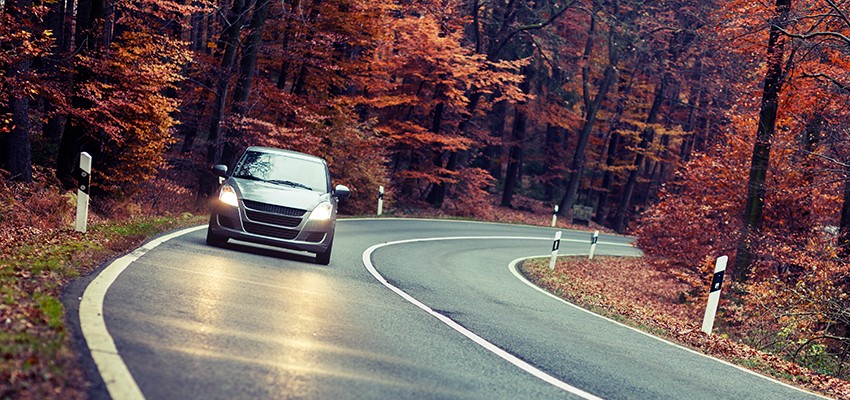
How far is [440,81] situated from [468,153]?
11.0 meters

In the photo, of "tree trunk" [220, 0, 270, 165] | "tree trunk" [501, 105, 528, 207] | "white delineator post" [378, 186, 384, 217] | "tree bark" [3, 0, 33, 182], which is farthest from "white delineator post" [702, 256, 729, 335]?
"tree trunk" [501, 105, 528, 207]

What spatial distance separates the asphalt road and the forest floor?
0.33m

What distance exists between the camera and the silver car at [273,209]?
12.0 metres

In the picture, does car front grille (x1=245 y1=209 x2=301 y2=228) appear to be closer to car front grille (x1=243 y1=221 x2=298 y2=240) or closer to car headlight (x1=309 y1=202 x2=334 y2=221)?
car front grille (x1=243 y1=221 x2=298 y2=240)

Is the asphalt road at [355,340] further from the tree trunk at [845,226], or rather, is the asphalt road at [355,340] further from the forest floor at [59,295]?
the tree trunk at [845,226]

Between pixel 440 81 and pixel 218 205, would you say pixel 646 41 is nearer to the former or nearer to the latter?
pixel 440 81

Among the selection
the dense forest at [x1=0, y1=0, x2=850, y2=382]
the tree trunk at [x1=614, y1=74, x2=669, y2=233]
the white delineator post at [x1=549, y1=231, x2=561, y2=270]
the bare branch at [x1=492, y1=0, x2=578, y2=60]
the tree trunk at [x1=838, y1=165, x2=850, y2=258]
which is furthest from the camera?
the tree trunk at [x1=614, y1=74, x2=669, y2=233]

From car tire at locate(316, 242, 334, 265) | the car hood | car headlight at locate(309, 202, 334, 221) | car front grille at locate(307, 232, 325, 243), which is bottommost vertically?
car tire at locate(316, 242, 334, 265)

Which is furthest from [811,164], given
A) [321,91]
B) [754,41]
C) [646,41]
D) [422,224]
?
[646,41]

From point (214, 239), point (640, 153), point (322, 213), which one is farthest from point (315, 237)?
point (640, 153)

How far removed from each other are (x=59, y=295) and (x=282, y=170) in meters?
6.45

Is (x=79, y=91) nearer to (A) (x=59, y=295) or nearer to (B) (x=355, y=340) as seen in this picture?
(A) (x=59, y=295)

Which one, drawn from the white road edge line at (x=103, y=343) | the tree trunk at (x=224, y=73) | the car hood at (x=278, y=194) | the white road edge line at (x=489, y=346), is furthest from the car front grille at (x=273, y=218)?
the tree trunk at (x=224, y=73)

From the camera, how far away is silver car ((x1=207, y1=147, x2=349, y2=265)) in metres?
12.0
